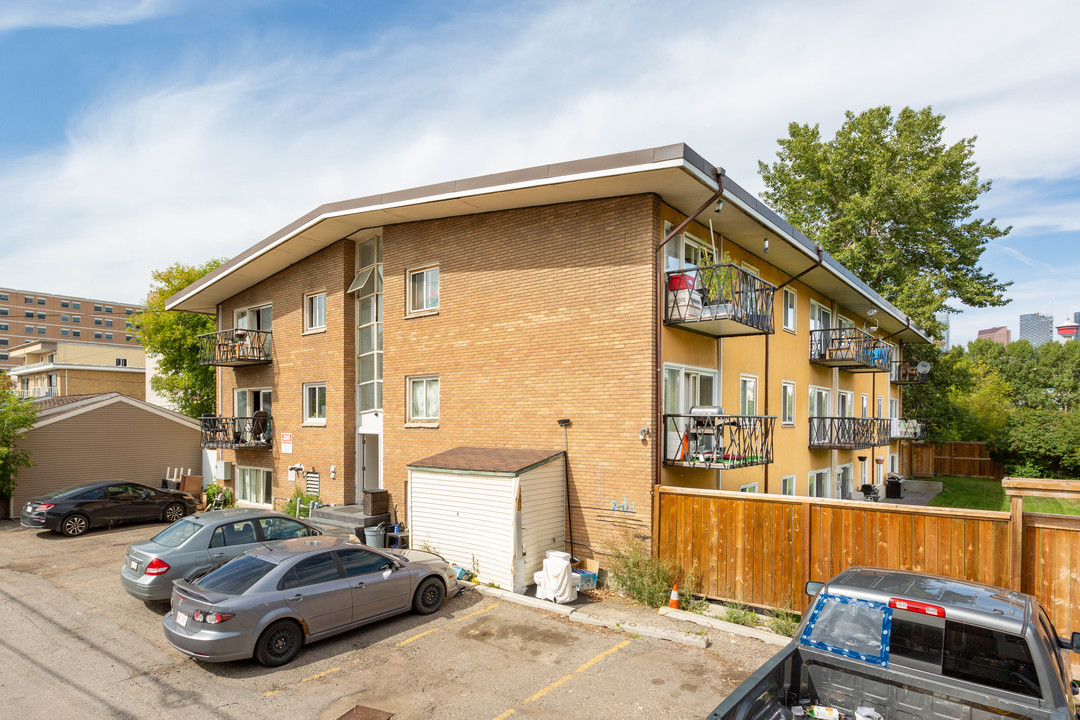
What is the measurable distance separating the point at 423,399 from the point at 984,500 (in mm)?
23773

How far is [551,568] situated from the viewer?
35.8 ft

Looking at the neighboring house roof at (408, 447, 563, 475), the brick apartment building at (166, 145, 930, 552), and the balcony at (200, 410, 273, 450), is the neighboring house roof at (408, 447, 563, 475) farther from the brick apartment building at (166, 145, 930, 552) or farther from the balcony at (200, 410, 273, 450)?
the balcony at (200, 410, 273, 450)

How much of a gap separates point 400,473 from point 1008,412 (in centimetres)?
3396

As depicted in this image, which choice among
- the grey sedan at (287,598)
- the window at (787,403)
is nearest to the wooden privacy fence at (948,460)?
the window at (787,403)

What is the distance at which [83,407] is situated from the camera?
2172cm

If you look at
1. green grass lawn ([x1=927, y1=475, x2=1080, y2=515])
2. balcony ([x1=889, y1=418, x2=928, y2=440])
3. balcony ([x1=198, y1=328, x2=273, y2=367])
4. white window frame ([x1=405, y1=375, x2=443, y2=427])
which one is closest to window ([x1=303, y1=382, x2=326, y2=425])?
balcony ([x1=198, y1=328, x2=273, y2=367])

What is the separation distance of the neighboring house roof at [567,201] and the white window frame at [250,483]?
6.29 meters

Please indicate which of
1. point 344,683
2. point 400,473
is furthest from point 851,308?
point 344,683

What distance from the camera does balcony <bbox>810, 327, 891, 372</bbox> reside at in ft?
63.6

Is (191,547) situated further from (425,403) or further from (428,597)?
(425,403)

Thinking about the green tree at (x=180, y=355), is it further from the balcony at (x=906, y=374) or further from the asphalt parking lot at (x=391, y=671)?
the balcony at (x=906, y=374)

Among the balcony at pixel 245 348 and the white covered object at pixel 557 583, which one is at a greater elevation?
the balcony at pixel 245 348

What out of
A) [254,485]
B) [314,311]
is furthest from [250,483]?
[314,311]

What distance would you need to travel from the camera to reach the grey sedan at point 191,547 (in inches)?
398
